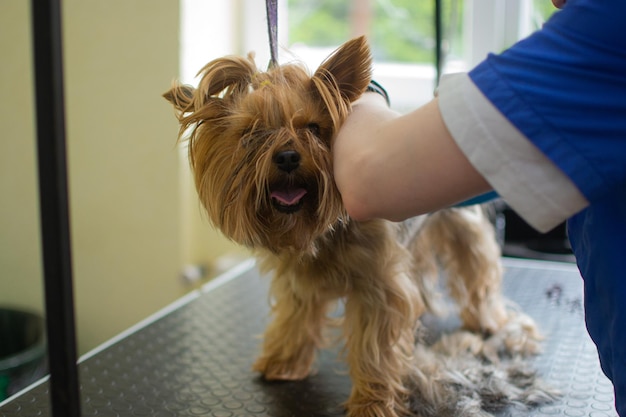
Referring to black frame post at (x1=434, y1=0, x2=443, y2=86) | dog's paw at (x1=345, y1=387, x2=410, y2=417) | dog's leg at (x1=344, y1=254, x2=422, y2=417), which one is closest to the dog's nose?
dog's leg at (x1=344, y1=254, x2=422, y2=417)

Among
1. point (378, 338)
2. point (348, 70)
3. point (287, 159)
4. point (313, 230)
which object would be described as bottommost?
point (378, 338)

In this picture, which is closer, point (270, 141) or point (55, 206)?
point (55, 206)

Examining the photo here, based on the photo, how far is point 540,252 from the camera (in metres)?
2.22

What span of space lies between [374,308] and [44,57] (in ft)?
2.19

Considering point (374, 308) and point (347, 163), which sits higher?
point (347, 163)

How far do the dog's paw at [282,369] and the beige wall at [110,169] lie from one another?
1.17m

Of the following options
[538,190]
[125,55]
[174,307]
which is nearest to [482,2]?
[125,55]

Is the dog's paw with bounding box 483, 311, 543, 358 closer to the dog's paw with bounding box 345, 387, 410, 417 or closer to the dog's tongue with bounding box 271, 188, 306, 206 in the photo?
the dog's paw with bounding box 345, 387, 410, 417

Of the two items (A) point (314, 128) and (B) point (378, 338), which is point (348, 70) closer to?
(A) point (314, 128)

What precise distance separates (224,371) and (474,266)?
57 centimetres

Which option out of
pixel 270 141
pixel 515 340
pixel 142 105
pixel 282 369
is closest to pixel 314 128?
pixel 270 141

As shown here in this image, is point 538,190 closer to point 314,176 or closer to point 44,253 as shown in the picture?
point 314,176

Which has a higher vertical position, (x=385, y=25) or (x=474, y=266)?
(x=385, y=25)

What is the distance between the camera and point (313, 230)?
963 mm
